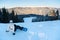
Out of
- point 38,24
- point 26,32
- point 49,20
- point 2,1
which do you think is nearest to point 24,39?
point 26,32

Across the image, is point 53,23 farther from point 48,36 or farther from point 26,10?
point 26,10

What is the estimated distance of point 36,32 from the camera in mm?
2854

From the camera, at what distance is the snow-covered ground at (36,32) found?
282 centimetres

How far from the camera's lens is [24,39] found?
2.84m

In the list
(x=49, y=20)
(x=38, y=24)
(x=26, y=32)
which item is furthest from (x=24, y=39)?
(x=49, y=20)

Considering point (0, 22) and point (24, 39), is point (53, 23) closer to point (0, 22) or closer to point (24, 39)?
point (24, 39)

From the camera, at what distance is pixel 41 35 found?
2.86 m

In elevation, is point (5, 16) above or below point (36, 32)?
above

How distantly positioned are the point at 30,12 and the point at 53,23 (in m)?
0.43

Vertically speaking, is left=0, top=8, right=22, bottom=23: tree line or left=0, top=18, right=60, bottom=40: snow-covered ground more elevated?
left=0, top=8, right=22, bottom=23: tree line

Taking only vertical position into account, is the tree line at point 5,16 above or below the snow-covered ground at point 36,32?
above

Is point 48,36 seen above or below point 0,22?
below

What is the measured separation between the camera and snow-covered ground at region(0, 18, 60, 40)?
2.82 meters

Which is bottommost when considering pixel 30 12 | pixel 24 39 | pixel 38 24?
pixel 24 39
